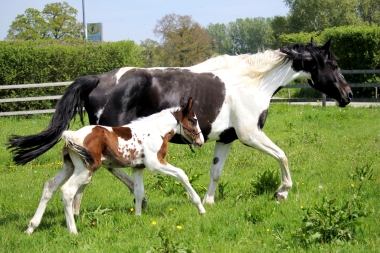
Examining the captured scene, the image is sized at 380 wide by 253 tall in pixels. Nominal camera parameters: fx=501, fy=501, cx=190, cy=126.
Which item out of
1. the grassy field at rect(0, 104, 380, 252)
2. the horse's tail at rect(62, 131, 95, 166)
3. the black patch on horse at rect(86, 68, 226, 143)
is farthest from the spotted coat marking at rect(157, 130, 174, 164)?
the horse's tail at rect(62, 131, 95, 166)

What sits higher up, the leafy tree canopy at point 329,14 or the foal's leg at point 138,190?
the leafy tree canopy at point 329,14

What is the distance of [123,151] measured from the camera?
554cm

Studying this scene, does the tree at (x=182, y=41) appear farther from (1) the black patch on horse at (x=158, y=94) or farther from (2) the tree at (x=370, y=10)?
(1) the black patch on horse at (x=158, y=94)

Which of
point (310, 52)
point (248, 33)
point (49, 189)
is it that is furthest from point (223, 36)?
point (49, 189)

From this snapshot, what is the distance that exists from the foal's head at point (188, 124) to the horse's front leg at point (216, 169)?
99 cm

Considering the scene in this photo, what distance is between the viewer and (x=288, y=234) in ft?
Result: 16.3

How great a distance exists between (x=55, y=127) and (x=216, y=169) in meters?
2.27

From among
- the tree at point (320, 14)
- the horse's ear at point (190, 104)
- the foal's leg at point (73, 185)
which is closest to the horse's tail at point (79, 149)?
the foal's leg at point (73, 185)

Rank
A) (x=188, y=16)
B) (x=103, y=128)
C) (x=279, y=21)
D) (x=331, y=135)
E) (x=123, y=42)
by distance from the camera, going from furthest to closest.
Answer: (x=279, y=21), (x=188, y=16), (x=123, y=42), (x=331, y=135), (x=103, y=128)

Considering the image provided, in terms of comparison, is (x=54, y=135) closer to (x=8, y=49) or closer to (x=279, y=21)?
(x=8, y=49)

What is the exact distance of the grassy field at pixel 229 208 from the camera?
187 inches

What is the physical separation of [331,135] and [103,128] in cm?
750

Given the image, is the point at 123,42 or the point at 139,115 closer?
the point at 139,115

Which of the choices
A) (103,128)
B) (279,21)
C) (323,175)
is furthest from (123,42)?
(279,21)
